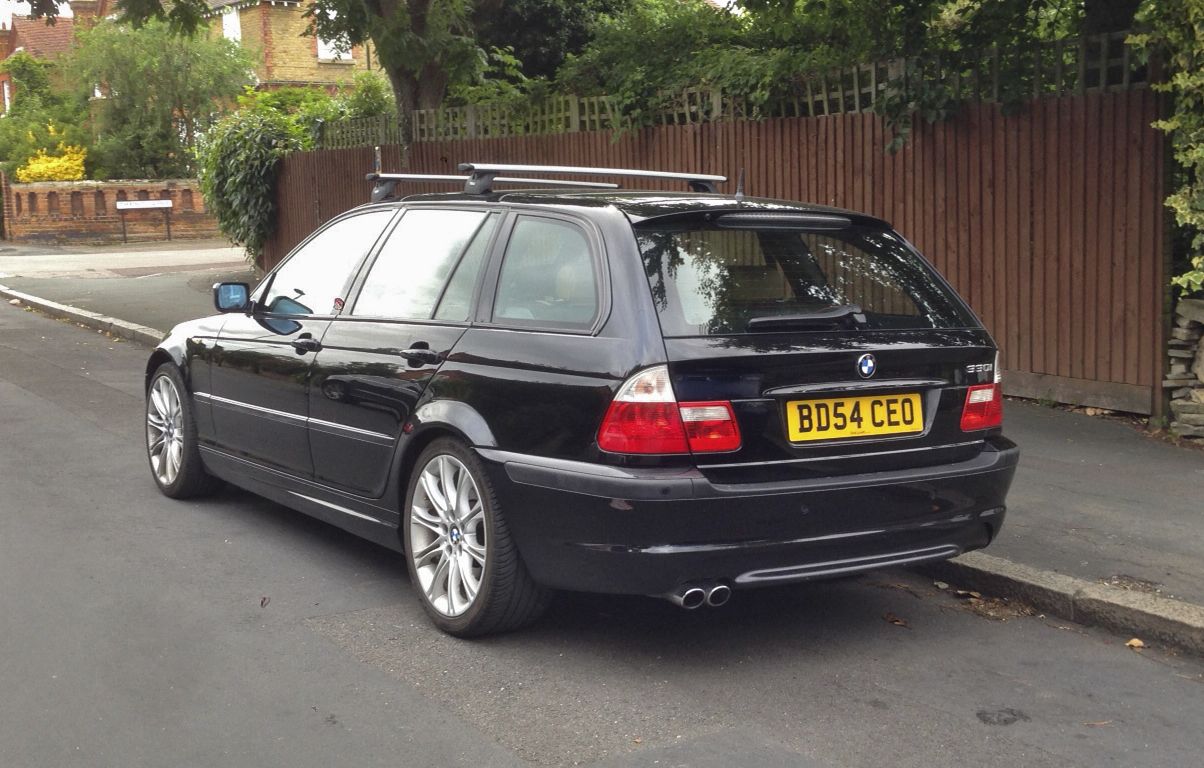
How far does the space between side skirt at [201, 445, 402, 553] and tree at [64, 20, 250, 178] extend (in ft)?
112

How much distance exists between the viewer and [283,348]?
6.32 meters

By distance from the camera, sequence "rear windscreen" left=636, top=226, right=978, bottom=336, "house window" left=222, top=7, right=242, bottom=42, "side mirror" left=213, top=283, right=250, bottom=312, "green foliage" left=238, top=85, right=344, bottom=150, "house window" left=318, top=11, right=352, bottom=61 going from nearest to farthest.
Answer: "rear windscreen" left=636, top=226, right=978, bottom=336
"side mirror" left=213, top=283, right=250, bottom=312
"house window" left=318, top=11, right=352, bottom=61
"green foliage" left=238, top=85, right=344, bottom=150
"house window" left=222, top=7, right=242, bottom=42

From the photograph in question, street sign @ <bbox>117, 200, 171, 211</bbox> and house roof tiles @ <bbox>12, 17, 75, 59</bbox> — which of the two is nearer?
street sign @ <bbox>117, 200, 171, 211</bbox>

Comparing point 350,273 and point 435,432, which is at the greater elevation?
point 350,273

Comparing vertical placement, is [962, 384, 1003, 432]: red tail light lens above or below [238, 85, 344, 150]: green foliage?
below

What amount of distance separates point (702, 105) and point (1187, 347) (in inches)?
199

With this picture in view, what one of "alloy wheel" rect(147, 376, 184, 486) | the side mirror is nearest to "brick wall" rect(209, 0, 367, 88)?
"alloy wheel" rect(147, 376, 184, 486)

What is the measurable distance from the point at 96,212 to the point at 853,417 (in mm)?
36392

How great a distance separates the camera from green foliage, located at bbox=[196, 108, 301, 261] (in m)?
20.3

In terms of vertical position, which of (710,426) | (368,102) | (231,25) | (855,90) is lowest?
(710,426)

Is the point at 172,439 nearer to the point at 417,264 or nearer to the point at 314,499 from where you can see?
the point at 314,499

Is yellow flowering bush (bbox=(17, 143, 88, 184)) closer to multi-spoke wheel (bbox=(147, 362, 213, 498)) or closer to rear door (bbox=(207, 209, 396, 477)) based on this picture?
multi-spoke wheel (bbox=(147, 362, 213, 498))

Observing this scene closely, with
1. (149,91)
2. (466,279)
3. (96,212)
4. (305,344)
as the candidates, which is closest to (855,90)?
(305,344)

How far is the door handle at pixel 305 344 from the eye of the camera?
607cm
